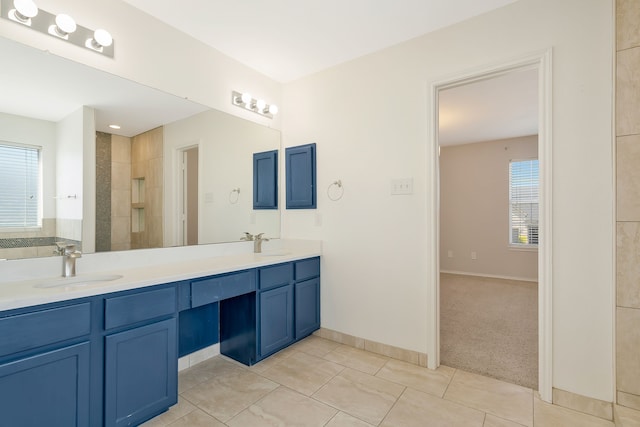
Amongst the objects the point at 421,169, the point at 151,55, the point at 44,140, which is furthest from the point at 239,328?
the point at 151,55

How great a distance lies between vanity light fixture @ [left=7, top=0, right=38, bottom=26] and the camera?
4.86 ft

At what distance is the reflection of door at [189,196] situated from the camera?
7.52ft

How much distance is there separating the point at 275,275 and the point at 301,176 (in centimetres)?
103

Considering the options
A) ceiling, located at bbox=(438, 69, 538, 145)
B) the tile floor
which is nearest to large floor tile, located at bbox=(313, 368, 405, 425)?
the tile floor

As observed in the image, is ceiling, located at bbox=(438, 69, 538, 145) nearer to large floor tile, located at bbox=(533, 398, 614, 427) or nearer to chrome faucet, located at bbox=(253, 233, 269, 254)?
chrome faucet, located at bbox=(253, 233, 269, 254)

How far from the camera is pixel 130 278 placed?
5.29ft

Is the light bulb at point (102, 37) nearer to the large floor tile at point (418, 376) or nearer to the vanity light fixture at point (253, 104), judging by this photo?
the vanity light fixture at point (253, 104)

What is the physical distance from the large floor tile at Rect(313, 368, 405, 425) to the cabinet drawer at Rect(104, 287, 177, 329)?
1060 millimetres

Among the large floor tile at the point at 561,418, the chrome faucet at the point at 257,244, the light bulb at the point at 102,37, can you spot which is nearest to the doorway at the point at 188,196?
the chrome faucet at the point at 257,244

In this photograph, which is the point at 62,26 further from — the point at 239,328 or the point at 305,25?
the point at 239,328

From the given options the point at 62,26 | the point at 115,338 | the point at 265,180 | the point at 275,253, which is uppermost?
the point at 62,26

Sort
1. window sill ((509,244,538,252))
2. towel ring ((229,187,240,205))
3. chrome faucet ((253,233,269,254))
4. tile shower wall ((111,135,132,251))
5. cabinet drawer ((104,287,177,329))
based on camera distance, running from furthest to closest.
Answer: window sill ((509,244,538,252))
chrome faucet ((253,233,269,254))
towel ring ((229,187,240,205))
tile shower wall ((111,135,132,251))
cabinet drawer ((104,287,177,329))

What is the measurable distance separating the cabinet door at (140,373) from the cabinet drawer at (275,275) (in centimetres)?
68

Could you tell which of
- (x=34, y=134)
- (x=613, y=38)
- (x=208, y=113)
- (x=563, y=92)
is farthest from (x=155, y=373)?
(x=613, y=38)
